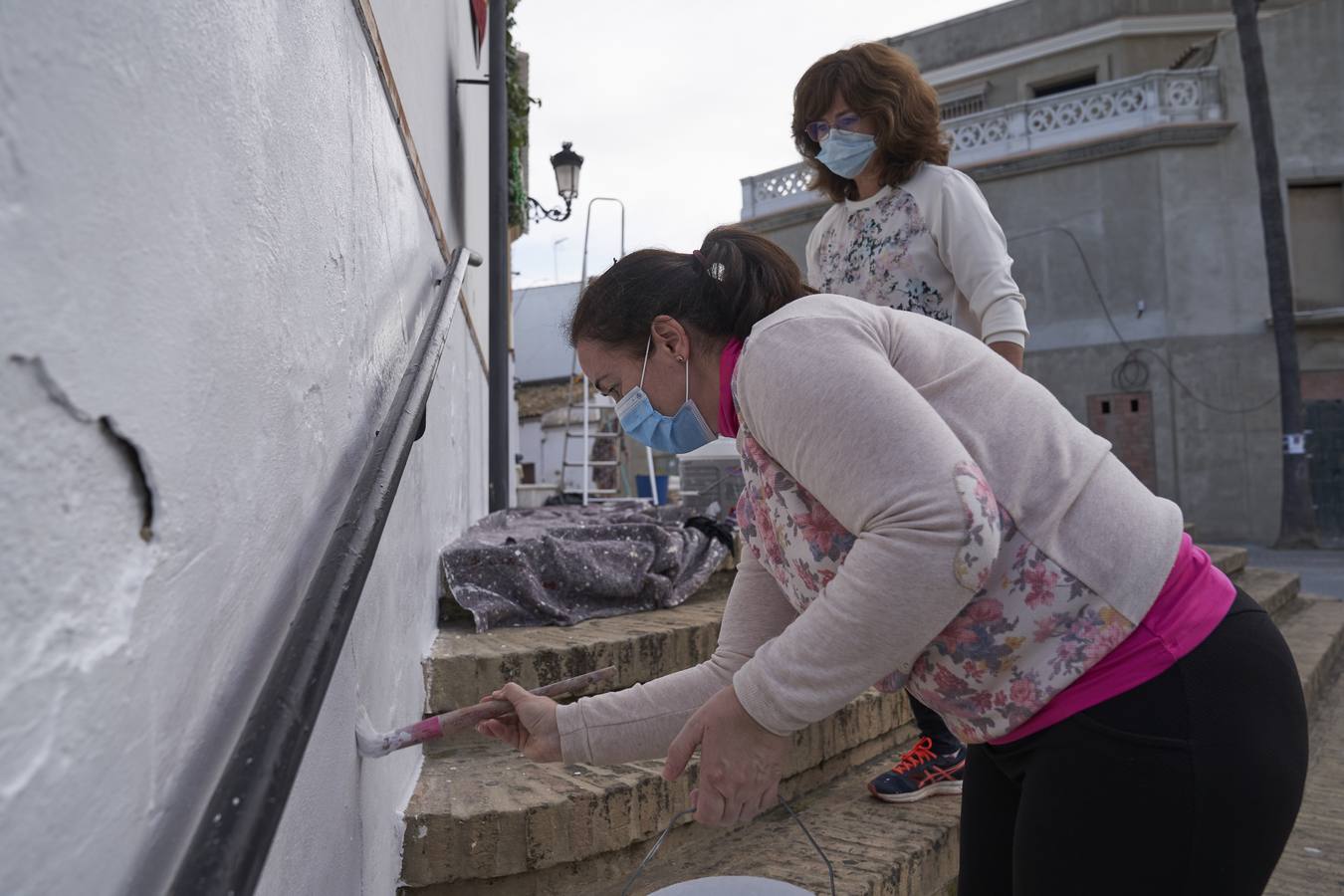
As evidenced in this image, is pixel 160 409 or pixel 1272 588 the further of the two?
pixel 1272 588

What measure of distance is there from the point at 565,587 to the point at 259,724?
222cm

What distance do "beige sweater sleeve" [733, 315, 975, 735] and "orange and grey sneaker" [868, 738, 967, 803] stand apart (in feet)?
4.97

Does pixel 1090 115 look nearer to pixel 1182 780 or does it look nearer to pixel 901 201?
pixel 901 201

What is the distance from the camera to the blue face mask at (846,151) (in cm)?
219

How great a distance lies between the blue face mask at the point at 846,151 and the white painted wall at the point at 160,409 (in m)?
1.18

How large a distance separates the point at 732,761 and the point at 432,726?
512 mm

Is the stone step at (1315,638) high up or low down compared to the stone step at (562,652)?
down

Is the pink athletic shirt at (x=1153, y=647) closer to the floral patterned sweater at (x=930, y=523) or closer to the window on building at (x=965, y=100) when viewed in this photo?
the floral patterned sweater at (x=930, y=523)

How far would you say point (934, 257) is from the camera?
2229 millimetres

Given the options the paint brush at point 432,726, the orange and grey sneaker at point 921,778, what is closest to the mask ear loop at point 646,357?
the paint brush at point 432,726

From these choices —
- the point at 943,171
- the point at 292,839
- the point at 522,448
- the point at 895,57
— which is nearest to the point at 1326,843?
the point at 943,171

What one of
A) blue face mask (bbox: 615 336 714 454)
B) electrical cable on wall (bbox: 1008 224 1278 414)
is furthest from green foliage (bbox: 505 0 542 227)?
electrical cable on wall (bbox: 1008 224 1278 414)

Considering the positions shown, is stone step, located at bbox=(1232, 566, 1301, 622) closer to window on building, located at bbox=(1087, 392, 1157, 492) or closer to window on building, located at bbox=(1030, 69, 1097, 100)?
window on building, located at bbox=(1087, 392, 1157, 492)

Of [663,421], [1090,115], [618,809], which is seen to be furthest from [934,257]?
[1090,115]
